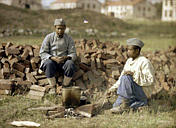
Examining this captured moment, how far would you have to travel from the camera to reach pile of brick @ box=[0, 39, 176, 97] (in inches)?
237

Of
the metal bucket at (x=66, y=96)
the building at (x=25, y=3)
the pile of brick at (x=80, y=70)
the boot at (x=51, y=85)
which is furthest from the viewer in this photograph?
the building at (x=25, y=3)

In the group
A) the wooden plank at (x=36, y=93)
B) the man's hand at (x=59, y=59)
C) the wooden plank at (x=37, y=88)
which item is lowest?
the wooden plank at (x=36, y=93)

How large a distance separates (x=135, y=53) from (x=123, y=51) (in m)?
3.43

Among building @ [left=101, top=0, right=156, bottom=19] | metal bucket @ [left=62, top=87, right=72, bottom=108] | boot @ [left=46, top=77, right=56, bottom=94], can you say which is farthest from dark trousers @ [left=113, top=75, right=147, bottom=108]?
building @ [left=101, top=0, right=156, bottom=19]

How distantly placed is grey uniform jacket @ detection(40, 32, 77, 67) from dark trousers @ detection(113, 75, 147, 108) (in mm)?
1427

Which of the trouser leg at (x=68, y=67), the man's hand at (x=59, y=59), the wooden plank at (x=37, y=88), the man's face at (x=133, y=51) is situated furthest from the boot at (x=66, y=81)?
the man's face at (x=133, y=51)

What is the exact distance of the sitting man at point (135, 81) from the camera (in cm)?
479

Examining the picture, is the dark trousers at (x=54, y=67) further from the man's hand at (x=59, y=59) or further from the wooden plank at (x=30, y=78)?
the wooden plank at (x=30, y=78)

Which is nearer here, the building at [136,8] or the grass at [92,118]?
the grass at [92,118]

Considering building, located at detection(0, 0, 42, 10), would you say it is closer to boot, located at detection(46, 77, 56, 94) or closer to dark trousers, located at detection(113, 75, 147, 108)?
boot, located at detection(46, 77, 56, 94)

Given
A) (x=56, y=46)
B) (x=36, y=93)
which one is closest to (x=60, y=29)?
(x=56, y=46)

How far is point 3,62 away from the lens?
6.26 metres

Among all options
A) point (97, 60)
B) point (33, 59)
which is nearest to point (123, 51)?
point (97, 60)

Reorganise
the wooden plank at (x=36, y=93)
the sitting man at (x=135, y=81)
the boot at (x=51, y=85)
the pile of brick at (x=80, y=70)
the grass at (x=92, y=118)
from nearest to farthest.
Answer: the grass at (x=92, y=118) → the sitting man at (x=135, y=81) → the wooden plank at (x=36, y=93) → the boot at (x=51, y=85) → the pile of brick at (x=80, y=70)
